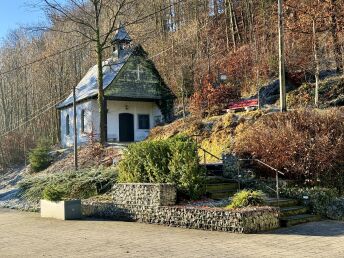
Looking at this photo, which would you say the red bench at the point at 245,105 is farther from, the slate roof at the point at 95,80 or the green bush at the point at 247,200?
the green bush at the point at 247,200

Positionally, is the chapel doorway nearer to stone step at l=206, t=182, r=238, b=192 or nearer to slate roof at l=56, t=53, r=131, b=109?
slate roof at l=56, t=53, r=131, b=109

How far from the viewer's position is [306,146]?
1407 centimetres

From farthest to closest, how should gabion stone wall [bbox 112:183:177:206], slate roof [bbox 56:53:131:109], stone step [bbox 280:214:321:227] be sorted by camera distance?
slate roof [bbox 56:53:131:109] < gabion stone wall [bbox 112:183:177:206] < stone step [bbox 280:214:321:227]

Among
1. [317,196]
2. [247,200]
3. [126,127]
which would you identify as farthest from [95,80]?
[247,200]

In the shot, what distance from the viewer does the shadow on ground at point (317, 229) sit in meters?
10.4

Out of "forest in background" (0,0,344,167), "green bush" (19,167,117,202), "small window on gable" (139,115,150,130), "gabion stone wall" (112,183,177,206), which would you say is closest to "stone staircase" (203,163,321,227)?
"gabion stone wall" (112,183,177,206)

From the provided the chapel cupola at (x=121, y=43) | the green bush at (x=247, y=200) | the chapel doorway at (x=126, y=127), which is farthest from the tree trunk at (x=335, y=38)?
the green bush at (x=247, y=200)

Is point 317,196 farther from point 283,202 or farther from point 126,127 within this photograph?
point 126,127

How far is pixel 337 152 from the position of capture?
1382cm

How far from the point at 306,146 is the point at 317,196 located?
186cm

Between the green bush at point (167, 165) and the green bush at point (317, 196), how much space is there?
2.89 metres

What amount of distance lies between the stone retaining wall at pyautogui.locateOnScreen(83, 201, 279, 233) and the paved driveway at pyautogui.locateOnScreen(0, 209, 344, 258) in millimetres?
346

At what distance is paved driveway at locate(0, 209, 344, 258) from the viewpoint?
864cm

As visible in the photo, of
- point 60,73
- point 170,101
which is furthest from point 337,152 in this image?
point 60,73
